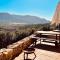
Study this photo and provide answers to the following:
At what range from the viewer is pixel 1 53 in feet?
17.1

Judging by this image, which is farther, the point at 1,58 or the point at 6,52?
the point at 6,52

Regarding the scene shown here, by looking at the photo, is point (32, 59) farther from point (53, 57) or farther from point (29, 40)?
point (29, 40)

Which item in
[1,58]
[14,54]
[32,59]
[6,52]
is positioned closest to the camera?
[1,58]

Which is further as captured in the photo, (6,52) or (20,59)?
(20,59)

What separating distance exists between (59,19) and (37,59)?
12.6 ft

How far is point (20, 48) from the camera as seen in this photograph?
733 cm

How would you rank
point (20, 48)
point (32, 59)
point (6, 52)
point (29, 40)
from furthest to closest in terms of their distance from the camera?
point (29, 40), point (20, 48), point (32, 59), point (6, 52)

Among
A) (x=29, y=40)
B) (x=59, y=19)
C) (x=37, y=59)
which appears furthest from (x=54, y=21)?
(x=37, y=59)

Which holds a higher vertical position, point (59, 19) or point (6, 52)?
point (59, 19)

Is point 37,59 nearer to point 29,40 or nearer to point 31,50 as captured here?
point 31,50

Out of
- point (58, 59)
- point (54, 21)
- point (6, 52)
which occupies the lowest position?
point (58, 59)

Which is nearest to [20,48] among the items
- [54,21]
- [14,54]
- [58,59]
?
[14,54]

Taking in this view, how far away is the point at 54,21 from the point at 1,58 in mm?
5211

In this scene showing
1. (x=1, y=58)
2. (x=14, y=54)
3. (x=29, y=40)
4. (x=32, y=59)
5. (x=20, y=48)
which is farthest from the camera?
(x=29, y=40)
